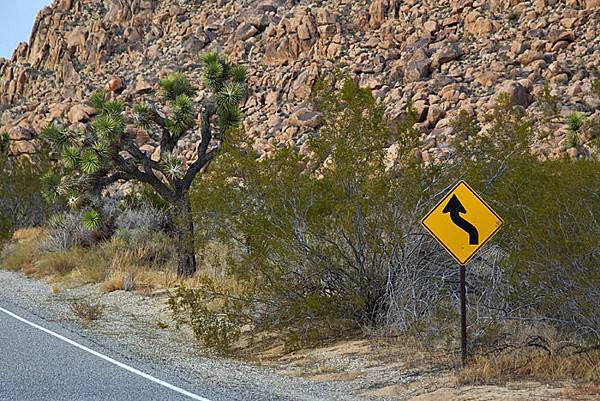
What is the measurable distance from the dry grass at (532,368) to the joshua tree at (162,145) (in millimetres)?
12531

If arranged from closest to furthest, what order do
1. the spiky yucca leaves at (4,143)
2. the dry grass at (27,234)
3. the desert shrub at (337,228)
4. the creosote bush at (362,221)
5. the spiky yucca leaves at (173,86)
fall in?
the creosote bush at (362,221) → the desert shrub at (337,228) → the spiky yucca leaves at (173,86) → the dry grass at (27,234) → the spiky yucca leaves at (4,143)

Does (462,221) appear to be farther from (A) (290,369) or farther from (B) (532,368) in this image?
(A) (290,369)

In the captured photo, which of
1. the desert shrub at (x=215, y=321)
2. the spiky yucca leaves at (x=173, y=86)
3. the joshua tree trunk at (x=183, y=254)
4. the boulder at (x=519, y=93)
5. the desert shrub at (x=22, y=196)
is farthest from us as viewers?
the boulder at (x=519, y=93)

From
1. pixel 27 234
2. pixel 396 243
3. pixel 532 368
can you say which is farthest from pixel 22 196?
pixel 532 368

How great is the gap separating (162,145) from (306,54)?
107 ft

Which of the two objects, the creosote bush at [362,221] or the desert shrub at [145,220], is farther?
the desert shrub at [145,220]

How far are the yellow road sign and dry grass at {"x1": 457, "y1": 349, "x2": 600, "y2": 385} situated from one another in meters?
1.45

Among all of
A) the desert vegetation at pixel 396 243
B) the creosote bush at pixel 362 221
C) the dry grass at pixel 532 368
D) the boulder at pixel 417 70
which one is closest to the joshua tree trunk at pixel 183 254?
the desert vegetation at pixel 396 243

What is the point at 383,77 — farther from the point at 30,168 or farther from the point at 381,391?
the point at 381,391

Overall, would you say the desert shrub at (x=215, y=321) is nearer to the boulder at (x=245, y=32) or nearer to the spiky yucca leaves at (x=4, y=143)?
the spiky yucca leaves at (x=4, y=143)

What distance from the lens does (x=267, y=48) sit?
57656 mm

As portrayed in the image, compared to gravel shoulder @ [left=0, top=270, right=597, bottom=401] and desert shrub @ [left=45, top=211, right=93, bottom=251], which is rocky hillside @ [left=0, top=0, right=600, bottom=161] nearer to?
desert shrub @ [left=45, top=211, right=93, bottom=251]

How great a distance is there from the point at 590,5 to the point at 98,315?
129 ft

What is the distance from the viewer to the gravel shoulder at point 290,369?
950 centimetres
